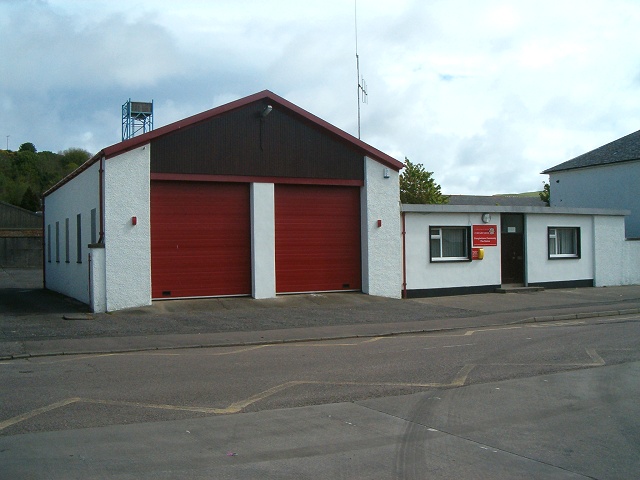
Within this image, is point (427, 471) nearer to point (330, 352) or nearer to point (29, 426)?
point (29, 426)

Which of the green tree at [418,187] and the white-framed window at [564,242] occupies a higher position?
the green tree at [418,187]

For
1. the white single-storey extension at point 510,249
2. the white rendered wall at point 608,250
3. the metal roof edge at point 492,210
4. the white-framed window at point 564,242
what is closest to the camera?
the metal roof edge at point 492,210

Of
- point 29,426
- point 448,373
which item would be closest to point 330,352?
point 448,373

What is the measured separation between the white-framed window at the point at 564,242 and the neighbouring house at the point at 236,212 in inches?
315

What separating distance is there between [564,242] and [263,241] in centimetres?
1380

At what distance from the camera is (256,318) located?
17.6m

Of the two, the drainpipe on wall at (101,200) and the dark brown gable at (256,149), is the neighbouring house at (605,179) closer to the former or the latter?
the dark brown gable at (256,149)

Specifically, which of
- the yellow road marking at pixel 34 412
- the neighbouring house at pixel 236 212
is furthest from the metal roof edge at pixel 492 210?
the yellow road marking at pixel 34 412

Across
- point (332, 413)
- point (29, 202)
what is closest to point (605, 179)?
point (332, 413)

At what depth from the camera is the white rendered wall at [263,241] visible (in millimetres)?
20828

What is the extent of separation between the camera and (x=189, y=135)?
65.7 feet

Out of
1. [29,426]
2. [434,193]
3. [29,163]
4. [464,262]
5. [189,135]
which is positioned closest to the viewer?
[29,426]

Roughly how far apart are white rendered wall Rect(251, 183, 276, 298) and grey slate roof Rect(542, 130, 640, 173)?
2556 centimetres

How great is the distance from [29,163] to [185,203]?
78.8 metres
